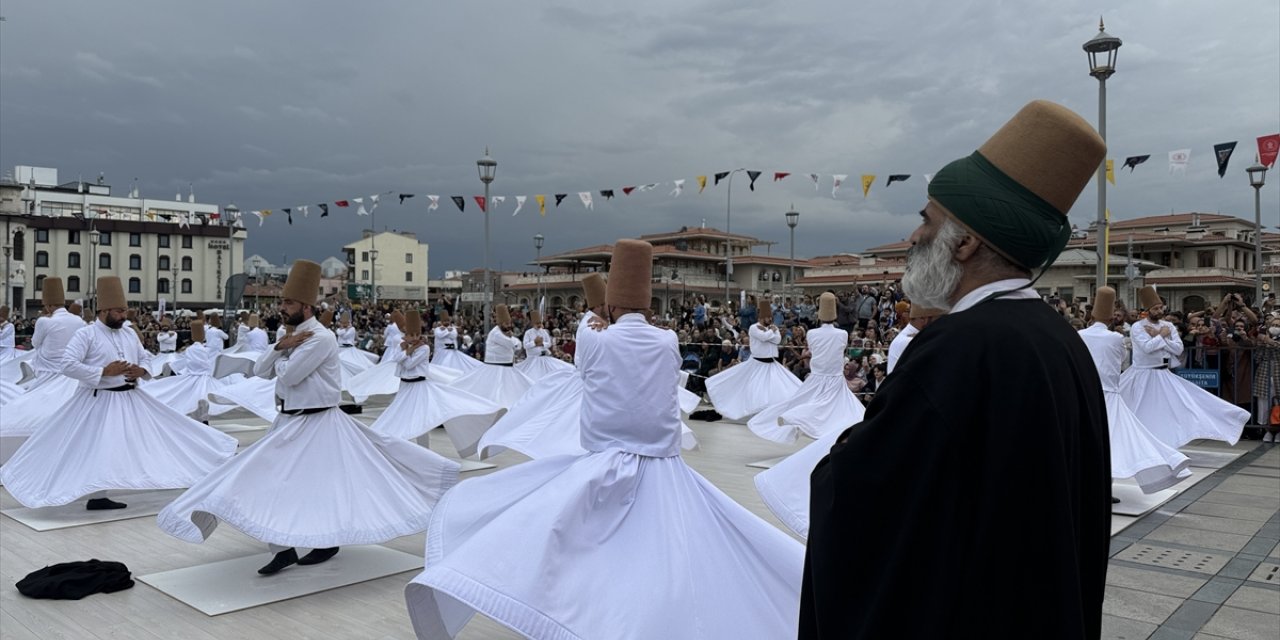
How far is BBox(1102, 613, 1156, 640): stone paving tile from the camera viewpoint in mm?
5465

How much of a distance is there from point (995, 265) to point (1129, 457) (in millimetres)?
8255

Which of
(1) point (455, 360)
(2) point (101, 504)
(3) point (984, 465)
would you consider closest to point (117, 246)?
(1) point (455, 360)

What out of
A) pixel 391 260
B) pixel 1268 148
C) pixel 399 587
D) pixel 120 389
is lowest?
pixel 399 587

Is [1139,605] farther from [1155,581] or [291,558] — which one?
[291,558]

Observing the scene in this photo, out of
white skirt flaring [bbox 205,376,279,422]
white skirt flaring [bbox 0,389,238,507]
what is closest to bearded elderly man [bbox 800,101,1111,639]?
white skirt flaring [bbox 0,389,238,507]

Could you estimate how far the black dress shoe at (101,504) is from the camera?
9.02 meters

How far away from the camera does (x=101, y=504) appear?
905 cm

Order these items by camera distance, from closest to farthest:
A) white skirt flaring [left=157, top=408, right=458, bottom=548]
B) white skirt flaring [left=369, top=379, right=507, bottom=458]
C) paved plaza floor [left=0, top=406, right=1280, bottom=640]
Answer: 1. paved plaza floor [left=0, top=406, right=1280, bottom=640]
2. white skirt flaring [left=157, top=408, right=458, bottom=548]
3. white skirt flaring [left=369, top=379, right=507, bottom=458]

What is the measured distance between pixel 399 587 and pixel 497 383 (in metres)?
9.63

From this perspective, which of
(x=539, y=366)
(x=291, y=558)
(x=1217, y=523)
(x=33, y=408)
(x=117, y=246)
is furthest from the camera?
(x=117, y=246)

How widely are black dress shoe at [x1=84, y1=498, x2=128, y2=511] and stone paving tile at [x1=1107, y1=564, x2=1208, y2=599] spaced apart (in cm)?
899

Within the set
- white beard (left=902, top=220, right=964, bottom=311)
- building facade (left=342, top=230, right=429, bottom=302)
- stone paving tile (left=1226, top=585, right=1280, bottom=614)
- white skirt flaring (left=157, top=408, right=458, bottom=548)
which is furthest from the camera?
building facade (left=342, top=230, right=429, bottom=302)

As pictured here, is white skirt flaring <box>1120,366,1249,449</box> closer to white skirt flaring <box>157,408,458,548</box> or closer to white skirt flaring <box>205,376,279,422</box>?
white skirt flaring <box>157,408,458,548</box>

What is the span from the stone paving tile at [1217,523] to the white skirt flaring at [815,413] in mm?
3758
